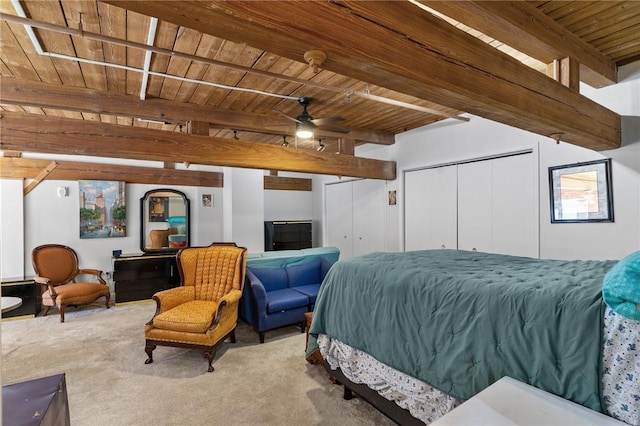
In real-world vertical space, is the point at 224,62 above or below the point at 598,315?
above

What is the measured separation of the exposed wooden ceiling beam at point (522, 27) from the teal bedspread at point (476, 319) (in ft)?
4.86

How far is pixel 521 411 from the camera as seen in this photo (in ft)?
4.18

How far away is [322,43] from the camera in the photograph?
49.5 inches

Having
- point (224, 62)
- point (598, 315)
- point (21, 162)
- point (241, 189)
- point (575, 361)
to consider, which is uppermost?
point (224, 62)

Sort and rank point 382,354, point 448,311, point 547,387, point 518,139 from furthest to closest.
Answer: point 518,139 → point 382,354 → point 448,311 → point 547,387

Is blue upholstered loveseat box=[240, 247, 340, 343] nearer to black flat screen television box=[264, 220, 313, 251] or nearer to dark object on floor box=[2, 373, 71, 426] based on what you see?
black flat screen television box=[264, 220, 313, 251]

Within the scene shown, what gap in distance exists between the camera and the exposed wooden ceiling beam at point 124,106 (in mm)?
3055

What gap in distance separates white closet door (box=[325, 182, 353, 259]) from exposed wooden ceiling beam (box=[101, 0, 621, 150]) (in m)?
4.11

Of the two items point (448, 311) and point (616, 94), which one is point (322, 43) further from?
point (616, 94)

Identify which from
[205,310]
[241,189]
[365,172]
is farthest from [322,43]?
[241,189]

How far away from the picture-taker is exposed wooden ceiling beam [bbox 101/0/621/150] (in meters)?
1.14

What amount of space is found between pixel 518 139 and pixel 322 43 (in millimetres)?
3267

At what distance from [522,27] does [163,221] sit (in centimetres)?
566

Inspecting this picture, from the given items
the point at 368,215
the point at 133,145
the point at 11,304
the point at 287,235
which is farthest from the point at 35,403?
the point at 287,235
